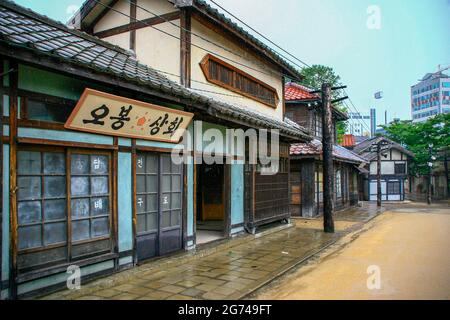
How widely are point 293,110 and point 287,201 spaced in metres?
9.06

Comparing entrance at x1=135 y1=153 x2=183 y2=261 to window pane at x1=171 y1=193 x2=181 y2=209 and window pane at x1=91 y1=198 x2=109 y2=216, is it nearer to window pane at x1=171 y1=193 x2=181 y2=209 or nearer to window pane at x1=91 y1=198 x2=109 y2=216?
window pane at x1=171 y1=193 x2=181 y2=209

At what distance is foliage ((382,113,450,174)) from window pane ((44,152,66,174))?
35.1 meters

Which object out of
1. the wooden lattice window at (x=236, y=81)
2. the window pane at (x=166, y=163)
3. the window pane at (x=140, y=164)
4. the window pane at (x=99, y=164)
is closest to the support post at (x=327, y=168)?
the wooden lattice window at (x=236, y=81)

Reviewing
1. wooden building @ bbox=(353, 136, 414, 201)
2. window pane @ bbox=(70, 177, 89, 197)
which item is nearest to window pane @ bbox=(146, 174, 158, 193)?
window pane @ bbox=(70, 177, 89, 197)

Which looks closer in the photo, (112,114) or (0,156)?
(0,156)

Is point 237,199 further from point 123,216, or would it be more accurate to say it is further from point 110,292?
point 110,292

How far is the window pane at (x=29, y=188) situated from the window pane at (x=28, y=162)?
0.43 ft

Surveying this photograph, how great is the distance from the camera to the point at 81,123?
6027 mm

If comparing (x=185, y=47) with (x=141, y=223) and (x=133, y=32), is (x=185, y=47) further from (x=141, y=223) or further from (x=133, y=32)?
(x=141, y=223)

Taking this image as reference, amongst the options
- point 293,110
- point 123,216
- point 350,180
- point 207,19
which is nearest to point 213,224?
point 123,216

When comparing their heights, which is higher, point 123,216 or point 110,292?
point 123,216

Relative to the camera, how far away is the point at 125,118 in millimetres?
6750

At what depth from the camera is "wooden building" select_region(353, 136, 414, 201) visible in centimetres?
3425

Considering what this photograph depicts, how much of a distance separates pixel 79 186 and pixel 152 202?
2.04m
